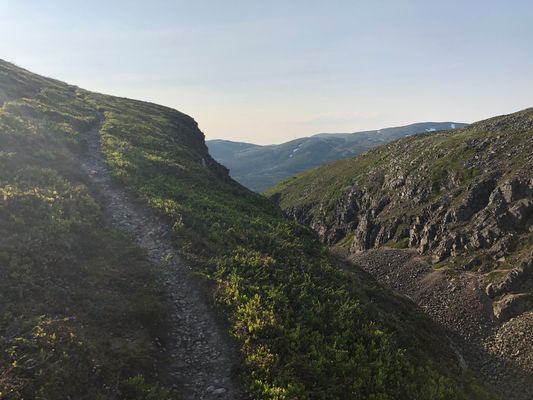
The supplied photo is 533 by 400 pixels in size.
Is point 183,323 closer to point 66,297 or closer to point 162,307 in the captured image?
point 162,307

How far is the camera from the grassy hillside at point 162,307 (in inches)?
583

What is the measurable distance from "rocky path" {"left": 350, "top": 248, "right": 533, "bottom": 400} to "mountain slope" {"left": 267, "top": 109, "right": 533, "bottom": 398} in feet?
0.41

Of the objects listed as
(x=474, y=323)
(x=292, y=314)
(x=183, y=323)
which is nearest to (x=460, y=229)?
(x=474, y=323)

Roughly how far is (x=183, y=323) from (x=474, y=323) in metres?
36.6

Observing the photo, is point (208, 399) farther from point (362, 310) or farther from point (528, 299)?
point (528, 299)

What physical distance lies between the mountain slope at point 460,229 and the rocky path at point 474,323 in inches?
4.9

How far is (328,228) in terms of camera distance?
320 feet

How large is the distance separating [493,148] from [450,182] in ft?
28.2

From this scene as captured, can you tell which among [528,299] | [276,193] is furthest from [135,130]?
[276,193]

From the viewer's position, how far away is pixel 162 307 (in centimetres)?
1947

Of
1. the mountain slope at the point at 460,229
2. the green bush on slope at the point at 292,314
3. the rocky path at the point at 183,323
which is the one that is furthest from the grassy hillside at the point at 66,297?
the mountain slope at the point at 460,229

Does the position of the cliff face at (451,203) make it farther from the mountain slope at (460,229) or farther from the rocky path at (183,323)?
the rocky path at (183,323)

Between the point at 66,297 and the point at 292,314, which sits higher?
the point at 66,297

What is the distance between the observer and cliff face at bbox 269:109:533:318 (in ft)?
173
